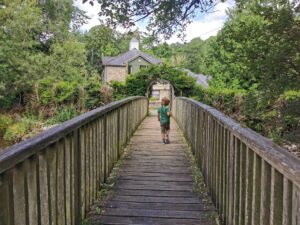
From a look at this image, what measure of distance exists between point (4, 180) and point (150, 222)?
2.19 m

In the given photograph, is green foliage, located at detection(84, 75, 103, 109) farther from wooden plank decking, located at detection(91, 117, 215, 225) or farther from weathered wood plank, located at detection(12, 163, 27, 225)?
weathered wood plank, located at detection(12, 163, 27, 225)

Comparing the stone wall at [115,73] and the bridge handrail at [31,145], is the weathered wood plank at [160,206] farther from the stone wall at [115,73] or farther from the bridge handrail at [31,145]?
the stone wall at [115,73]

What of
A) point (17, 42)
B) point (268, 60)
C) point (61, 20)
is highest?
point (61, 20)

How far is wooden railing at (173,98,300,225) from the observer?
1660 millimetres

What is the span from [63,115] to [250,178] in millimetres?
18771

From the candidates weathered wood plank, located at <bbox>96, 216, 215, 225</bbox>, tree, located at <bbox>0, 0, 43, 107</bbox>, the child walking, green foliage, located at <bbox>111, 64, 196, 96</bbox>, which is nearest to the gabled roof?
tree, located at <bbox>0, 0, 43, 107</bbox>

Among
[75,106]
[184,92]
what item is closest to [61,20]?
[75,106]

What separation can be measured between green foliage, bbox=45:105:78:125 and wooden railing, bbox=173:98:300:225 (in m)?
16.7

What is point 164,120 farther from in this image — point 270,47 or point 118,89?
point 118,89

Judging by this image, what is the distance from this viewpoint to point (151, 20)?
7.86 m

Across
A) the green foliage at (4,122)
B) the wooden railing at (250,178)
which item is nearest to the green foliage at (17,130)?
the green foliage at (4,122)

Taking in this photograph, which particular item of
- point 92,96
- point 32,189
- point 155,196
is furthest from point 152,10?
point 92,96

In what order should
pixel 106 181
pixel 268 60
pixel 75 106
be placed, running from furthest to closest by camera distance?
1. pixel 75 106
2. pixel 268 60
3. pixel 106 181

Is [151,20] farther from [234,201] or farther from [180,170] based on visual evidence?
[234,201]
